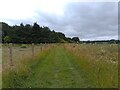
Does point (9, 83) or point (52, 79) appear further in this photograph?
point (52, 79)

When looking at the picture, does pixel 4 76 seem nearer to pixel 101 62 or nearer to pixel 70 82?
pixel 70 82

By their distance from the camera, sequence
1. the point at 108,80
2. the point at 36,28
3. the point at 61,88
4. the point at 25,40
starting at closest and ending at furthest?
the point at 108,80 < the point at 61,88 < the point at 25,40 < the point at 36,28

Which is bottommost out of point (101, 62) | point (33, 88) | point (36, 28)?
point (33, 88)

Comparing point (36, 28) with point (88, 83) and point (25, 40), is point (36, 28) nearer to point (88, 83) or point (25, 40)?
point (25, 40)

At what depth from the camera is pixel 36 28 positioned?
3676 inches

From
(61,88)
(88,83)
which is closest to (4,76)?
(61,88)

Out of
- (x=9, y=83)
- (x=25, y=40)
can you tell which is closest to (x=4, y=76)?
(x=9, y=83)

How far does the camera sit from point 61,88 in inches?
341

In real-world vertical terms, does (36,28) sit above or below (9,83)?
above

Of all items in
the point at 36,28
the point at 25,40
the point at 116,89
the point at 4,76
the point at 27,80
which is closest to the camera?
the point at 116,89

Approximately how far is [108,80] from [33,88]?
8.47ft

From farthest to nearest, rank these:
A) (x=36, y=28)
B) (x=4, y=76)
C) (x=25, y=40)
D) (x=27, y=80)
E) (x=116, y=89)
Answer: (x=36, y=28)
(x=25, y=40)
(x=27, y=80)
(x=4, y=76)
(x=116, y=89)

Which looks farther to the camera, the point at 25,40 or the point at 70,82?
the point at 25,40

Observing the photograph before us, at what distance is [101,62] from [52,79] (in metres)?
2.18
